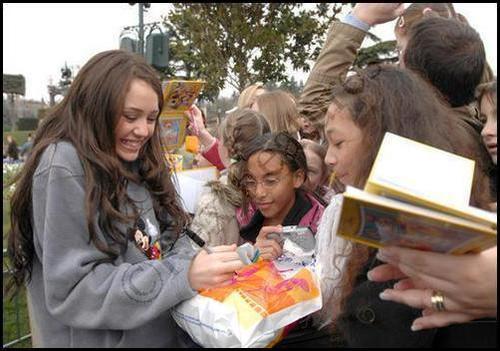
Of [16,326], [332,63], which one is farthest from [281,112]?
[16,326]

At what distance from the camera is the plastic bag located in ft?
3.93

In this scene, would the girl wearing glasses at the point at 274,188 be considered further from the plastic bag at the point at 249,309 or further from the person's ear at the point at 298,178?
the plastic bag at the point at 249,309

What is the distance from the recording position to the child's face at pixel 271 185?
2158 millimetres

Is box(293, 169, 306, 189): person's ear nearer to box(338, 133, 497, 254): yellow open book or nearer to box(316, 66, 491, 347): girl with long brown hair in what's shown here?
box(316, 66, 491, 347): girl with long brown hair

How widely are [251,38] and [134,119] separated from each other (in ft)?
10.4

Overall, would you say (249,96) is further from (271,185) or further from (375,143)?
(375,143)

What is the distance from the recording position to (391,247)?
0.88m

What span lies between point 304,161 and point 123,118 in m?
1.04

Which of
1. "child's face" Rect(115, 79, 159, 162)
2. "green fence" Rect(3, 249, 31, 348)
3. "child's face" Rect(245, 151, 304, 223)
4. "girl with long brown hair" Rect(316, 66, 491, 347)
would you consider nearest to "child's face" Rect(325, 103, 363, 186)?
"girl with long brown hair" Rect(316, 66, 491, 347)

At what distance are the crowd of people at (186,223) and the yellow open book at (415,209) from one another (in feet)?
0.24

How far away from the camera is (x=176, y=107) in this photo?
2443 millimetres

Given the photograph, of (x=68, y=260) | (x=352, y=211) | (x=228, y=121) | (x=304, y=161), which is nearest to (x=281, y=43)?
(x=228, y=121)

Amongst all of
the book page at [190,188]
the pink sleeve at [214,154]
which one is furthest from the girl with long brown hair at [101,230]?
the pink sleeve at [214,154]

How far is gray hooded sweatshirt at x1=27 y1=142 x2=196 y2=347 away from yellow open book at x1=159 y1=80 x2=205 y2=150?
813 mm
